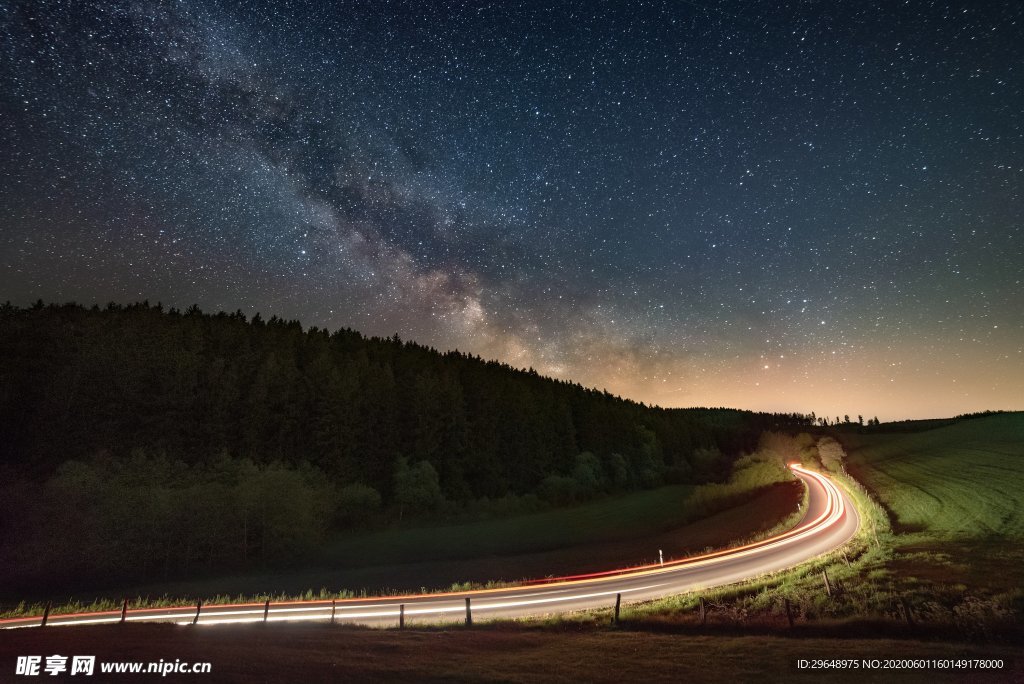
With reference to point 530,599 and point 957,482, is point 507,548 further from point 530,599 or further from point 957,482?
point 957,482

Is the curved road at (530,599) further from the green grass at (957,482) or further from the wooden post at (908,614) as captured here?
the wooden post at (908,614)

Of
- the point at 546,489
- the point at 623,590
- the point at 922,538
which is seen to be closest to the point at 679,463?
the point at 546,489

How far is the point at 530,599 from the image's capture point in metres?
28.1

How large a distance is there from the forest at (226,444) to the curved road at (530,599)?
19.6 meters

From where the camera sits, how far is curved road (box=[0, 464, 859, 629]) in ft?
86.1

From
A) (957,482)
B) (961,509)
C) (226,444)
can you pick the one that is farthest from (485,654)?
(226,444)

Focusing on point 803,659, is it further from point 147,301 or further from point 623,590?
point 147,301

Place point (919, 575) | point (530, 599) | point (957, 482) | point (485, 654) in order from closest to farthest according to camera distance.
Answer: point (485, 654)
point (919, 575)
point (530, 599)
point (957, 482)

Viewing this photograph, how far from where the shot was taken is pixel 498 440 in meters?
88.9

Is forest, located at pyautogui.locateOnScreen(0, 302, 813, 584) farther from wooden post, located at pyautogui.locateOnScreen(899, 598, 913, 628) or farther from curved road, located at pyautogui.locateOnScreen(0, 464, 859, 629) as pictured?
wooden post, located at pyautogui.locateOnScreen(899, 598, 913, 628)

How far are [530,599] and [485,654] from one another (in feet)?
46.9

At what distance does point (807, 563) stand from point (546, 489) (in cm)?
5443

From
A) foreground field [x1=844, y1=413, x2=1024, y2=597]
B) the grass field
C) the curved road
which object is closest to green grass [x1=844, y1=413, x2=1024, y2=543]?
foreground field [x1=844, y1=413, x2=1024, y2=597]

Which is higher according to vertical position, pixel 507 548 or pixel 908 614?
pixel 507 548
